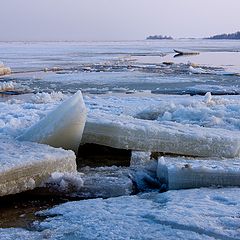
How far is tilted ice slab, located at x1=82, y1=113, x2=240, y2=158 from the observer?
213 inches

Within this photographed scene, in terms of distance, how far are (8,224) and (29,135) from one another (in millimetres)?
1808

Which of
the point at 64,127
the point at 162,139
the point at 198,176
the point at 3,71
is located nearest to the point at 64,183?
the point at 64,127

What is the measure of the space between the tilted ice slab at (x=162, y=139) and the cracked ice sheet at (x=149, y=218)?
1.26 metres

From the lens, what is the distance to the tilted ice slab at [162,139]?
541 centimetres

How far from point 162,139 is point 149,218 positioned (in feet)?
6.54

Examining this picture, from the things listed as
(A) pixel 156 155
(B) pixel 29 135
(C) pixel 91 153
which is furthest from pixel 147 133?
(B) pixel 29 135

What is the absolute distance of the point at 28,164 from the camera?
4.16 m

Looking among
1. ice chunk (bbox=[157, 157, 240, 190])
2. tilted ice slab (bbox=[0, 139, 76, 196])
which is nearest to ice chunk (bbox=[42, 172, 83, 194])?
tilted ice slab (bbox=[0, 139, 76, 196])

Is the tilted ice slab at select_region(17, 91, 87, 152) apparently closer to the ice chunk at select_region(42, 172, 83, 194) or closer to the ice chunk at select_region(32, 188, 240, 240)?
the ice chunk at select_region(42, 172, 83, 194)

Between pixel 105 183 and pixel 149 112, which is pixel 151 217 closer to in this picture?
pixel 105 183

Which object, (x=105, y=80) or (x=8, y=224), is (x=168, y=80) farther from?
(x=8, y=224)

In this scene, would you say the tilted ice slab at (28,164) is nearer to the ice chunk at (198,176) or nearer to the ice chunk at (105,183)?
the ice chunk at (105,183)

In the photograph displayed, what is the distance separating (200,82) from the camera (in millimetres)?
15391

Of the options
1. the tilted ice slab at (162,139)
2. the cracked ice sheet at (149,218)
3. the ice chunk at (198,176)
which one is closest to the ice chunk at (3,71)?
the tilted ice slab at (162,139)
